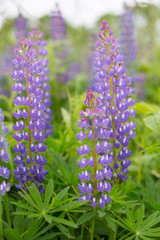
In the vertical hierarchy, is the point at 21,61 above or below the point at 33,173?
above

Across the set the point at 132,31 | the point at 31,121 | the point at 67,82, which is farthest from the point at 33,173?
the point at 132,31

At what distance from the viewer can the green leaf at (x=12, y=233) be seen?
1262mm

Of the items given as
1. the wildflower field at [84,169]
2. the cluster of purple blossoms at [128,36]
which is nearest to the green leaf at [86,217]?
the wildflower field at [84,169]

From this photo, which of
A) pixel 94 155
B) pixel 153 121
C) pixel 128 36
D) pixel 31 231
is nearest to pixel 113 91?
pixel 94 155

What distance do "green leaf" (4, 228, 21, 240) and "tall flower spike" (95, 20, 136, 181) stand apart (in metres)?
0.58

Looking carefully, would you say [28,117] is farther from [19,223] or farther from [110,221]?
[110,221]

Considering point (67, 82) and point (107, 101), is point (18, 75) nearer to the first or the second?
point (107, 101)

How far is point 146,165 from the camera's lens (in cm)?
222

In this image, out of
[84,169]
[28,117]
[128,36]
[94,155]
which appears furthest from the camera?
[128,36]

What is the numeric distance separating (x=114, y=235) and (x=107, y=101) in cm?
67

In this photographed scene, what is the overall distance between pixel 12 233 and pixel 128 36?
2.93 metres

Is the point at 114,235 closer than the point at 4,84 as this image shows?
Yes

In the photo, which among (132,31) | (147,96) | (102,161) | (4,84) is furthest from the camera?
(147,96)

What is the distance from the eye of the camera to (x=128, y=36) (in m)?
3.62
